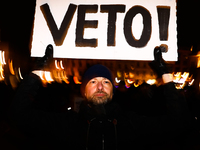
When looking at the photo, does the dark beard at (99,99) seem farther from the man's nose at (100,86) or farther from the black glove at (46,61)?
the black glove at (46,61)

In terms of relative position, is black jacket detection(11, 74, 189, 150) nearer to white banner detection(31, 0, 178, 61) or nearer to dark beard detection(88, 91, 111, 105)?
dark beard detection(88, 91, 111, 105)

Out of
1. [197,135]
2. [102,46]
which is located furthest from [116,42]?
[197,135]

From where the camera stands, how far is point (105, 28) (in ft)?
5.38

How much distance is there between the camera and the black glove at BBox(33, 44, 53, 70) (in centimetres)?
158


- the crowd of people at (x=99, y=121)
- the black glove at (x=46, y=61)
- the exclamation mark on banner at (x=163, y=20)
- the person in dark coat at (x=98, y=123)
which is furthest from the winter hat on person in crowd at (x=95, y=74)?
the exclamation mark on banner at (x=163, y=20)

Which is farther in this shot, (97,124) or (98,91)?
(98,91)

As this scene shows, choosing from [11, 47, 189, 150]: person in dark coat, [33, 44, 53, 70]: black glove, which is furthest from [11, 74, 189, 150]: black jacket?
[33, 44, 53, 70]: black glove

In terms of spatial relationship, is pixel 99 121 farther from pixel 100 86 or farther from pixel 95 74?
pixel 95 74

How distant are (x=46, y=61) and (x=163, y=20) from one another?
133 cm

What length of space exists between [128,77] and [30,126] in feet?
83.1

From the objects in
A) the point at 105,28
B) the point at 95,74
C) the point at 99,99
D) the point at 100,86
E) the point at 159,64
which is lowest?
the point at 99,99

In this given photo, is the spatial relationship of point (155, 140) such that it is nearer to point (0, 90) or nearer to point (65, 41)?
point (65, 41)

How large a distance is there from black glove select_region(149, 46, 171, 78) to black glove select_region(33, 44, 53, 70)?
1.08 meters

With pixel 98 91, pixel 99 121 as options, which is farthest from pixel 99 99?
pixel 99 121
